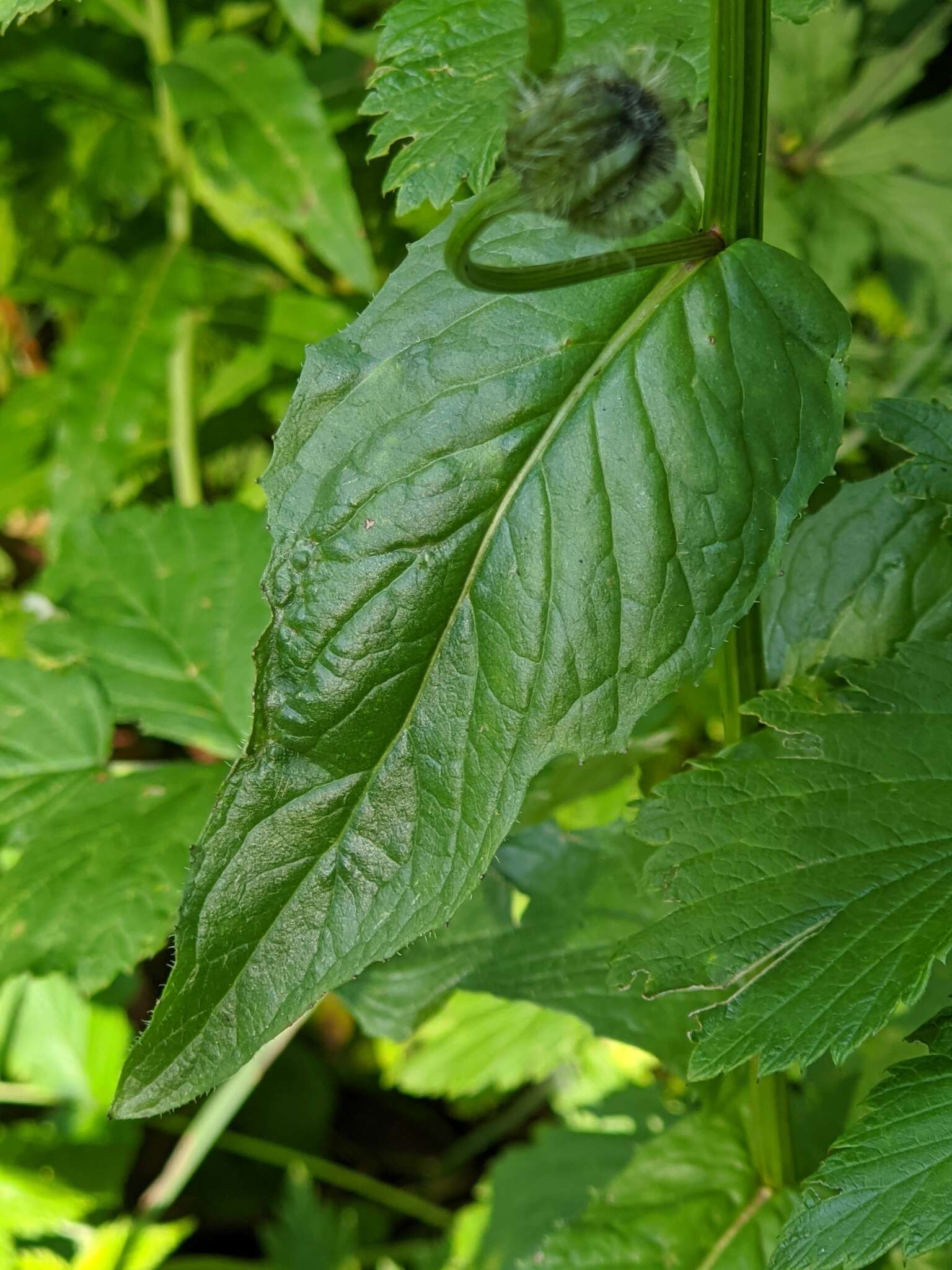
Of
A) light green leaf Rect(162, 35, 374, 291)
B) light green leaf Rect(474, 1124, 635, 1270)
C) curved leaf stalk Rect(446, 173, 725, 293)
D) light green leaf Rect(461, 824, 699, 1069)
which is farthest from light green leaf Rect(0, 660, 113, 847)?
curved leaf stalk Rect(446, 173, 725, 293)

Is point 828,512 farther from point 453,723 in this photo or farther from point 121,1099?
point 121,1099

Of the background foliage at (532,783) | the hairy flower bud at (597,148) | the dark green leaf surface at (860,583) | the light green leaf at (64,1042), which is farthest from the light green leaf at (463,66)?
the light green leaf at (64,1042)

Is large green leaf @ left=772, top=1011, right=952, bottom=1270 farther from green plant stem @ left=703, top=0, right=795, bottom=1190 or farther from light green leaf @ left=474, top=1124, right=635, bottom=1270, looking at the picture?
light green leaf @ left=474, top=1124, right=635, bottom=1270

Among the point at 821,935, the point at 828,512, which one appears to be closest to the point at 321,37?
the point at 828,512

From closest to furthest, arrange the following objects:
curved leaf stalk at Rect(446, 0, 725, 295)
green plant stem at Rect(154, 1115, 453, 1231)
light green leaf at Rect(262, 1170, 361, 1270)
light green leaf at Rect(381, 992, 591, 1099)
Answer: curved leaf stalk at Rect(446, 0, 725, 295)
light green leaf at Rect(381, 992, 591, 1099)
light green leaf at Rect(262, 1170, 361, 1270)
green plant stem at Rect(154, 1115, 453, 1231)

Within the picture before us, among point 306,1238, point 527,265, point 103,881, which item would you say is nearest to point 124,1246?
point 306,1238

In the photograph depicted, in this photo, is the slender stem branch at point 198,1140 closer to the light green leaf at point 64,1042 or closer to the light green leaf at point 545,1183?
the light green leaf at point 64,1042

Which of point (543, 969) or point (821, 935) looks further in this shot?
point (543, 969)
